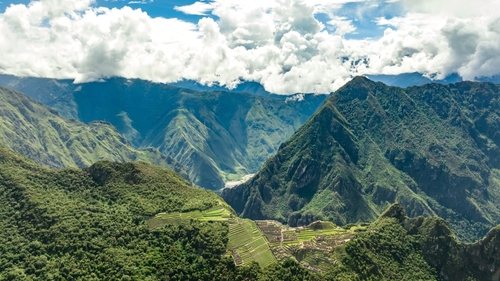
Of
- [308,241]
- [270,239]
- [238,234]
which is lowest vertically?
[308,241]

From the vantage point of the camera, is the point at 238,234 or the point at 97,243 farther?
the point at 238,234

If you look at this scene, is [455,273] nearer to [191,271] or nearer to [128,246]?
[191,271]

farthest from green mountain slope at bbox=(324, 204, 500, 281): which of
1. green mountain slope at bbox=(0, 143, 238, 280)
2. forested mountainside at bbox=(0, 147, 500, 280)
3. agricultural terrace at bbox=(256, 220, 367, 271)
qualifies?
green mountain slope at bbox=(0, 143, 238, 280)

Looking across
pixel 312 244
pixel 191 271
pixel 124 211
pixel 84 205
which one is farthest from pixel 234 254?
pixel 84 205

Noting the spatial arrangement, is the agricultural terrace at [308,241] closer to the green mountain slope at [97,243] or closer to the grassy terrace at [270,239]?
the grassy terrace at [270,239]

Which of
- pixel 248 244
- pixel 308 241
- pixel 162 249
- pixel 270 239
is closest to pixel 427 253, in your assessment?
pixel 308 241

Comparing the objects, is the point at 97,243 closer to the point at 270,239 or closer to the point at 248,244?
the point at 248,244

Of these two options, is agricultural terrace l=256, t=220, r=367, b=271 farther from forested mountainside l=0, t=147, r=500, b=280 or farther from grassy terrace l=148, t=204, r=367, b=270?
forested mountainside l=0, t=147, r=500, b=280

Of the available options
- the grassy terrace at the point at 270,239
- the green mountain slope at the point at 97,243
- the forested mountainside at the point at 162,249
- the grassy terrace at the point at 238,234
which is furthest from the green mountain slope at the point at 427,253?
the green mountain slope at the point at 97,243
